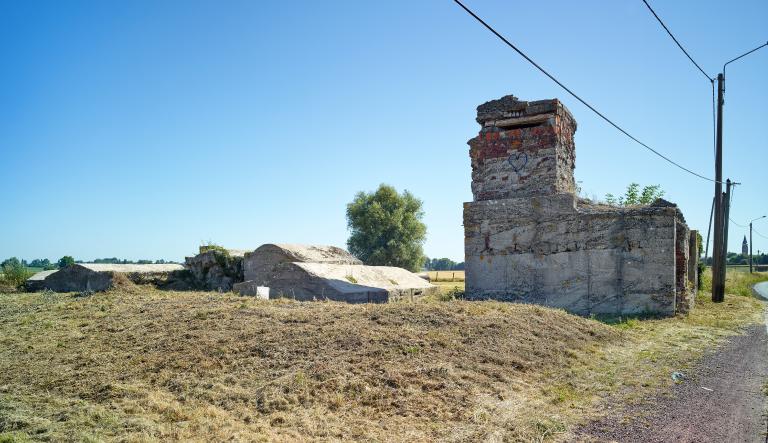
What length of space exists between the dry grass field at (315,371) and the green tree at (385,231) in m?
33.1

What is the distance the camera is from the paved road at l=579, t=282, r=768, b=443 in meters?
4.05

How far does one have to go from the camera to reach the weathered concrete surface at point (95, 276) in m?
12.7

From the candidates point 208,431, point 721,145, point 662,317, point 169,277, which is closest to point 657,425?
point 208,431

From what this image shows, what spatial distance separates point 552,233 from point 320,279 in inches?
191

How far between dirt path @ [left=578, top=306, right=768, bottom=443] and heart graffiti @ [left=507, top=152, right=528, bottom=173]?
5.76 meters

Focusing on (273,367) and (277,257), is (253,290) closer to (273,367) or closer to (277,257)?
(277,257)

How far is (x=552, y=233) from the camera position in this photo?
10.6 meters

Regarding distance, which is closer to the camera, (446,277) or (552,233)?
(552,233)

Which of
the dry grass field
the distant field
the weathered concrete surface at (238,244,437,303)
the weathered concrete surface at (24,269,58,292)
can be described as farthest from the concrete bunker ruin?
the distant field

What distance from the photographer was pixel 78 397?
4.70 m

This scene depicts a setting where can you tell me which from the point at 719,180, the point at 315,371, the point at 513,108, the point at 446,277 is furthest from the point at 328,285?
the point at 446,277

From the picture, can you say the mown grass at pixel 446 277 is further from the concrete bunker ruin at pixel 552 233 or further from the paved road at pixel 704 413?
the paved road at pixel 704 413

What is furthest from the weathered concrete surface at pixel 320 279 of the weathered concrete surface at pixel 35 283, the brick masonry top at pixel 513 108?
the weathered concrete surface at pixel 35 283

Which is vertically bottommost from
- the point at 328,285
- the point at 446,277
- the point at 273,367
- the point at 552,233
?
the point at 446,277
